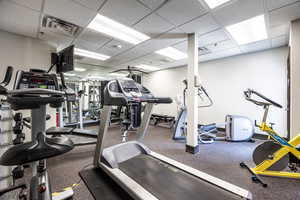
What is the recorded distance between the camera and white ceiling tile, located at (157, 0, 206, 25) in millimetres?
2098

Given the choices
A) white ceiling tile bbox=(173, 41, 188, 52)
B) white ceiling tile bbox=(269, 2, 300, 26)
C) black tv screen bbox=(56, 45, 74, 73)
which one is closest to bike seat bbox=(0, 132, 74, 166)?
black tv screen bbox=(56, 45, 74, 73)

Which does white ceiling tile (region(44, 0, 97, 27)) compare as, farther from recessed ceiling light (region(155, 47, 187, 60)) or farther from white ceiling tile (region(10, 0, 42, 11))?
recessed ceiling light (region(155, 47, 187, 60))

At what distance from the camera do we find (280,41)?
341cm

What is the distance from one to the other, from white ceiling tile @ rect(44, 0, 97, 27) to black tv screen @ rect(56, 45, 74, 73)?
555mm

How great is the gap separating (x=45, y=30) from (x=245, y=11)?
395cm

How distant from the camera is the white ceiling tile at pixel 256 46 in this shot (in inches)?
138

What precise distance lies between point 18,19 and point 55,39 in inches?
33.4

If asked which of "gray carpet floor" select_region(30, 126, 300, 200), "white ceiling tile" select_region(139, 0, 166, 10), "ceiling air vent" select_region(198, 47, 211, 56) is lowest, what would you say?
"gray carpet floor" select_region(30, 126, 300, 200)

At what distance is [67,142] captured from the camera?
3.09ft

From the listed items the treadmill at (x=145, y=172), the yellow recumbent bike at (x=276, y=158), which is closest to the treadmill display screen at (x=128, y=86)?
the treadmill at (x=145, y=172)

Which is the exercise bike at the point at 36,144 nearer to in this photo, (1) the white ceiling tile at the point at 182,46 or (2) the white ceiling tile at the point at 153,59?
(1) the white ceiling tile at the point at 182,46

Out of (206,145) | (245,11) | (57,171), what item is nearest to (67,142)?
(57,171)

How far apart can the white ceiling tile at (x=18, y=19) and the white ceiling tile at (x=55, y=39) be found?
0.66 feet

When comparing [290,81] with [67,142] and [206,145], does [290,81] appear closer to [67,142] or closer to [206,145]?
[206,145]
